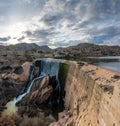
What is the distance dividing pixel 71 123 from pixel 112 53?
78542mm

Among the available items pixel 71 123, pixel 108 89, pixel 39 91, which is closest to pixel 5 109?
pixel 39 91

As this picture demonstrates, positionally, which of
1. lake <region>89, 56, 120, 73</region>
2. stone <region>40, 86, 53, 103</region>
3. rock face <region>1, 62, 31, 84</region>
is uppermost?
lake <region>89, 56, 120, 73</region>

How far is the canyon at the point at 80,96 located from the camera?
11391 mm

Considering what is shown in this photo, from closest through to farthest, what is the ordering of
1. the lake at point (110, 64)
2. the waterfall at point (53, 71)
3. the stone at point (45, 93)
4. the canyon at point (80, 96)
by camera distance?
the canyon at point (80, 96)
the waterfall at point (53, 71)
the stone at point (45, 93)
the lake at point (110, 64)

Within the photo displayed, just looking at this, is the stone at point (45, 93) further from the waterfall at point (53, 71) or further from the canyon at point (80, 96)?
the waterfall at point (53, 71)

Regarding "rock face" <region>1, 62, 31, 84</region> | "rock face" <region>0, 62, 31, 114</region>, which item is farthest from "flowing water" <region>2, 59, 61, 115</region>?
"rock face" <region>0, 62, 31, 114</region>

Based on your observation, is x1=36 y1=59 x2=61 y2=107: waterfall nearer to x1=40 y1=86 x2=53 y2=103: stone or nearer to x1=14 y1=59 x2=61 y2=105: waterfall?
x1=14 y1=59 x2=61 y2=105: waterfall

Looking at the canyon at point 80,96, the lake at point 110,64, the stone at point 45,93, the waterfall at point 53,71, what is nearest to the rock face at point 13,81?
the canyon at point 80,96

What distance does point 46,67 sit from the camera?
41750 millimetres

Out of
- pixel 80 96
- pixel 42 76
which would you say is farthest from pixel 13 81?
pixel 80 96

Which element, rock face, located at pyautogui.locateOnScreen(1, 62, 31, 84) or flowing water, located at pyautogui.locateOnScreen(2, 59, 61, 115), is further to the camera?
rock face, located at pyautogui.locateOnScreen(1, 62, 31, 84)

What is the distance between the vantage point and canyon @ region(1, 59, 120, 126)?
37.4 ft

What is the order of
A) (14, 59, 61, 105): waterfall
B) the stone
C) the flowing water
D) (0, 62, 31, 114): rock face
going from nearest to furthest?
the flowing water < the stone < (14, 59, 61, 105): waterfall < (0, 62, 31, 114): rock face

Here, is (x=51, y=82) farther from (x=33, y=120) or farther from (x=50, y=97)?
(x=33, y=120)
